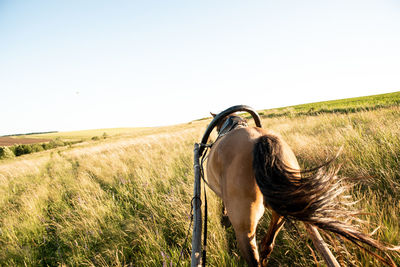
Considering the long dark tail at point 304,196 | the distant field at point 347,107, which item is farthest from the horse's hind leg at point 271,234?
the distant field at point 347,107

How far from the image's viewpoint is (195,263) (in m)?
0.95

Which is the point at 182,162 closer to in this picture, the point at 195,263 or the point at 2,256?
the point at 2,256

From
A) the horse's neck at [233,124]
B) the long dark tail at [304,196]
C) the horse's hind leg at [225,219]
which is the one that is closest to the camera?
the long dark tail at [304,196]

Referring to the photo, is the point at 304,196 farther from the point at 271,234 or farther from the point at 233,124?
the point at 233,124

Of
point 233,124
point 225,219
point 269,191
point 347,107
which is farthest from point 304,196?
point 347,107

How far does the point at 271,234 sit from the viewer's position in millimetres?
1313

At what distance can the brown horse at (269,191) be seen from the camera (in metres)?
0.98

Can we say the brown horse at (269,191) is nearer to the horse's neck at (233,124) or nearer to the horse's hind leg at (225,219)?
the horse's neck at (233,124)

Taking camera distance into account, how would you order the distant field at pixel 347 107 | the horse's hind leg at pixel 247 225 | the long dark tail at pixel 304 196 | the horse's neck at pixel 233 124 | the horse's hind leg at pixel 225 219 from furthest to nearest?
the distant field at pixel 347 107 → the horse's hind leg at pixel 225 219 → the horse's neck at pixel 233 124 → the horse's hind leg at pixel 247 225 → the long dark tail at pixel 304 196

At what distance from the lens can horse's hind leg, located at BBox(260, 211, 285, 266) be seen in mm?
1283

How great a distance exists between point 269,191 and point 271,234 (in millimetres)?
562

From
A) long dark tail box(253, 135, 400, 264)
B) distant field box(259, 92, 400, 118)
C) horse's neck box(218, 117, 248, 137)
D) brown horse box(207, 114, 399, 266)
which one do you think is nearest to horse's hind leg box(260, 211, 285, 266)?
brown horse box(207, 114, 399, 266)

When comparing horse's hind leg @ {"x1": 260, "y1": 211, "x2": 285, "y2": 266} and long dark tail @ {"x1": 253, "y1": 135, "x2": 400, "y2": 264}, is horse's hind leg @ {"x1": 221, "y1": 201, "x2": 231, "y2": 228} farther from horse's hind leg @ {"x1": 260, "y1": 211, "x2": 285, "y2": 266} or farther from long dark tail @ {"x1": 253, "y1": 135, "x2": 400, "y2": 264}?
long dark tail @ {"x1": 253, "y1": 135, "x2": 400, "y2": 264}

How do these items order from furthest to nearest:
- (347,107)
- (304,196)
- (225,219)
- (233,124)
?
(347,107)
(225,219)
(233,124)
(304,196)
